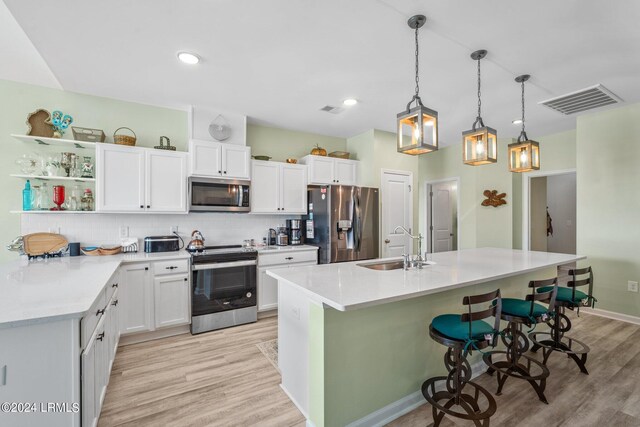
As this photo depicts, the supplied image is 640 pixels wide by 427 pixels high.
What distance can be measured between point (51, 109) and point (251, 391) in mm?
3566

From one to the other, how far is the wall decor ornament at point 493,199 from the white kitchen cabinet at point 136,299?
5.39m

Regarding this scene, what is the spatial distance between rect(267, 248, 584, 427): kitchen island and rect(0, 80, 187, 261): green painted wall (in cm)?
278

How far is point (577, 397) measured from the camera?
2.12m

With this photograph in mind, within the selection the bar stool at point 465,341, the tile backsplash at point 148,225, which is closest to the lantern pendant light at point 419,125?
the bar stool at point 465,341

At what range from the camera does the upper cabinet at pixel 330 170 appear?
14.3 ft

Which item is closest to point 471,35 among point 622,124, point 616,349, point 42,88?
point 622,124

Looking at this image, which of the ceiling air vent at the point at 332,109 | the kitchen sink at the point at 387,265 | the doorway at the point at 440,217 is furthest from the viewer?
the doorway at the point at 440,217

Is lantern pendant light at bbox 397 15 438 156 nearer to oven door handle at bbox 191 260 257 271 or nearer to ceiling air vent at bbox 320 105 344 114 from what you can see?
ceiling air vent at bbox 320 105 344 114

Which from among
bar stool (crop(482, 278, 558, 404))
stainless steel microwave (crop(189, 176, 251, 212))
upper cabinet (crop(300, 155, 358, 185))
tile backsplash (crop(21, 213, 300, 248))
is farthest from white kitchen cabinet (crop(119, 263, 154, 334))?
bar stool (crop(482, 278, 558, 404))

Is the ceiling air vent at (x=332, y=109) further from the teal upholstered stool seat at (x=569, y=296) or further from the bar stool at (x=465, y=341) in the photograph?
the teal upholstered stool seat at (x=569, y=296)

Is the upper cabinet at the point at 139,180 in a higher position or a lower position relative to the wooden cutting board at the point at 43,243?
higher

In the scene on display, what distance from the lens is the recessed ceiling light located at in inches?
96.4

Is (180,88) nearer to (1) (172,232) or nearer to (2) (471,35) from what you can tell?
(1) (172,232)

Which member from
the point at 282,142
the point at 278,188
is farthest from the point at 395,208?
the point at 282,142
